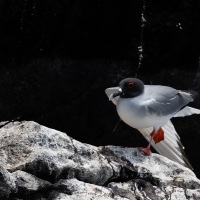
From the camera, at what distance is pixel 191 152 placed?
9.25 meters

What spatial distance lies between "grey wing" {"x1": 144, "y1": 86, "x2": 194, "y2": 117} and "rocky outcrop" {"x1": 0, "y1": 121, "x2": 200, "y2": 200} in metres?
0.52

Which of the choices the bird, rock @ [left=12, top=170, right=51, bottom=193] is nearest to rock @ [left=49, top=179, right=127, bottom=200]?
rock @ [left=12, top=170, right=51, bottom=193]

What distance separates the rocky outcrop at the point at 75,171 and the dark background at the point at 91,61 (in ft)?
11.8

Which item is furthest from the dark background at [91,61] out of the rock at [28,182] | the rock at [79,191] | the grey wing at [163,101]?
the rock at [28,182]

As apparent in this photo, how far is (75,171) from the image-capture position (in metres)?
5.00

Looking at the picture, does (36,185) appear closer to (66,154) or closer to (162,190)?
(66,154)

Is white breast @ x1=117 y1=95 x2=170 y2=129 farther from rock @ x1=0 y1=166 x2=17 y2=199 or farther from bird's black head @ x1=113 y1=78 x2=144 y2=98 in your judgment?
rock @ x1=0 y1=166 x2=17 y2=199

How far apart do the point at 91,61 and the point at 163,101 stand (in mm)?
3416

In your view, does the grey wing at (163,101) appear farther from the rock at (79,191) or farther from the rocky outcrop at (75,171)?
the rock at (79,191)

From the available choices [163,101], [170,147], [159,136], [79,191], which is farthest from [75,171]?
[170,147]

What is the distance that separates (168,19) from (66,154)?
4.55 metres

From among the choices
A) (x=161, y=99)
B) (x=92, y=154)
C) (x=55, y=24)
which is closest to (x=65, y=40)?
(x=55, y=24)

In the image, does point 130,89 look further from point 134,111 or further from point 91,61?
point 91,61

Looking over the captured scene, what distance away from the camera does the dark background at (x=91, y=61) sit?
9.19 meters
